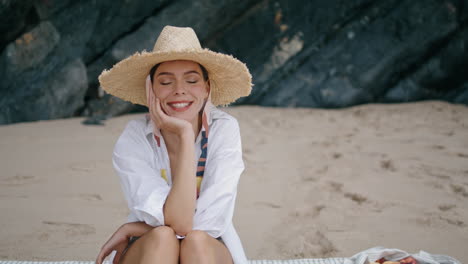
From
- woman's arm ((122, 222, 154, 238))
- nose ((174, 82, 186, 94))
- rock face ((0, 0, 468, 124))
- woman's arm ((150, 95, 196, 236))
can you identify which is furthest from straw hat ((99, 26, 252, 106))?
rock face ((0, 0, 468, 124))

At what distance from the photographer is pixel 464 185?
3646mm

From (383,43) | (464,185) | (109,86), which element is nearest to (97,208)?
(109,86)

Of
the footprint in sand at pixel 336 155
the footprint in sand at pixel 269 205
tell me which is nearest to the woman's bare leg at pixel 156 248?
the footprint in sand at pixel 269 205

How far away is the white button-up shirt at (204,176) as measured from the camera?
73.3 inches

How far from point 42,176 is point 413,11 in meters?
6.03

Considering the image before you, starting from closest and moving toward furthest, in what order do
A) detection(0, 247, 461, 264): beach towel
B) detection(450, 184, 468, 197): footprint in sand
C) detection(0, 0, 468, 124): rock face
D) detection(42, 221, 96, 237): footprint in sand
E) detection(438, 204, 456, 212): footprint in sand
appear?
detection(0, 247, 461, 264): beach towel → detection(42, 221, 96, 237): footprint in sand → detection(438, 204, 456, 212): footprint in sand → detection(450, 184, 468, 197): footprint in sand → detection(0, 0, 468, 124): rock face

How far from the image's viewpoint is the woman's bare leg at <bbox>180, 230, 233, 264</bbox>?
172 centimetres

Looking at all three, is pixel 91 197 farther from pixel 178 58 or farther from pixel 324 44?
pixel 324 44

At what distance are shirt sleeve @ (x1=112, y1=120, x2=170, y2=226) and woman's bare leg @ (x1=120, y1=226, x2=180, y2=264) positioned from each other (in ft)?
0.29

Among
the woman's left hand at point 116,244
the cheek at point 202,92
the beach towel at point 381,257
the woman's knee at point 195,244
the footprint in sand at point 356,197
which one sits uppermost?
the cheek at point 202,92

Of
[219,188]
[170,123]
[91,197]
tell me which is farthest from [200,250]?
[91,197]

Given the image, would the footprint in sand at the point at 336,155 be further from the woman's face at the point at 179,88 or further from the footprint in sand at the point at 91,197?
the woman's face at the point at 179,88

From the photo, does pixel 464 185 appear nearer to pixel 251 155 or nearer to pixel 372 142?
pixel 372 142

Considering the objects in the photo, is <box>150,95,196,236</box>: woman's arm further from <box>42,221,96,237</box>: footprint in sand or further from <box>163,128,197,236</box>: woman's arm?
<box>42,221,96,237</box>: footprint in sand
